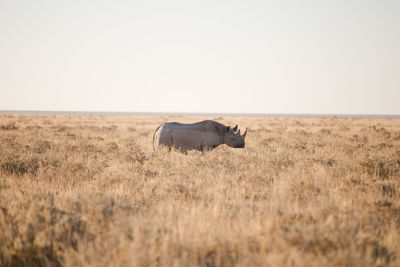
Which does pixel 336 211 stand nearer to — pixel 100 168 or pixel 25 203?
pixel 25 203

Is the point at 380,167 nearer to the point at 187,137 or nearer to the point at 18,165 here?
the point at 187,137

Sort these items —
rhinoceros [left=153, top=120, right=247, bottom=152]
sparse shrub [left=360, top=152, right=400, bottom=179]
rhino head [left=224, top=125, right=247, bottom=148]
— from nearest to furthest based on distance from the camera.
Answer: sparse shrub [left=360, top=152, right=400, bottom=179] → rhinoceros [left=153, top=120, right=247, bottom=152] → rhino head [left=224, top=125, right=247, bottom=148]

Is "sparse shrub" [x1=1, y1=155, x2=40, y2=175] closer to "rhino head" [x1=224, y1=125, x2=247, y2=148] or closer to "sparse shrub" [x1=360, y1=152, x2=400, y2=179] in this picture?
"rhino head" [x1=224, y1=125, x2=247, y2=148]

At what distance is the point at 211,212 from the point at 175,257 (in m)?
1.47

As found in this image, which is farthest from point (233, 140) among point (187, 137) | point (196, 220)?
point (196, 220)

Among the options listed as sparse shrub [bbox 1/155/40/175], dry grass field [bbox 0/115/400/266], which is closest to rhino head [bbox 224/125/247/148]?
dry grass field [bbox 0/115/400/266]

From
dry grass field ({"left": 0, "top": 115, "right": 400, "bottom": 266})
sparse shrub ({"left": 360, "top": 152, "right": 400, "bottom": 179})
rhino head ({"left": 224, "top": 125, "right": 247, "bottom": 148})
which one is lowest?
dry grass field ({"left": 0, "top": 115, "right": 400, "bottom": 266})

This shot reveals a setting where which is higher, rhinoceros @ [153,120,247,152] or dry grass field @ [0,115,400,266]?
rhinoceros @ [153,120,247,152]

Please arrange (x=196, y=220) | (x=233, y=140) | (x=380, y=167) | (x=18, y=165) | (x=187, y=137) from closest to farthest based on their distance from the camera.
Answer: (x=196, y=220), (x=18, y=165), (x=380, y=167), (x=187, y=137), (x=233, y=140)

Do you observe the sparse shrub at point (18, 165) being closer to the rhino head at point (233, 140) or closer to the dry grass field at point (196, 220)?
the dry grass field at point (196, 220)

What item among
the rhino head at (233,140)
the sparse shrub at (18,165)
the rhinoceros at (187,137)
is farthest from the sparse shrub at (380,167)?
the sparse shrub at (18,165)

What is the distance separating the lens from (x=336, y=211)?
428 cm

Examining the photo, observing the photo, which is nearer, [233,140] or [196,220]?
[196,220]

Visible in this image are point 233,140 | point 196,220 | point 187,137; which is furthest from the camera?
point 233,140
